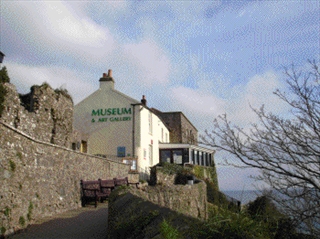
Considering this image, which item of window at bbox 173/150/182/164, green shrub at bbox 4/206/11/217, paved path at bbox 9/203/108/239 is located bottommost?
paved path at bbox 9/203/108/239

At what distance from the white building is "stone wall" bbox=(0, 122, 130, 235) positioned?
13.2 metres

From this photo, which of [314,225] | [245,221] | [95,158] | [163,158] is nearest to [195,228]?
[245,221]

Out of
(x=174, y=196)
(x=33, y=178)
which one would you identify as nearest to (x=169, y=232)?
(x=33, y=178)

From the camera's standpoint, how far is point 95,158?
1467cm

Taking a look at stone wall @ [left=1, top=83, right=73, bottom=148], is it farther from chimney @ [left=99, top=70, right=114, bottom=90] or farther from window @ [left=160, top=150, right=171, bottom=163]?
window @ [left=160, top=150, right=171, bottom=163]

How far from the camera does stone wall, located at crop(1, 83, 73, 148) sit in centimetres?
1132

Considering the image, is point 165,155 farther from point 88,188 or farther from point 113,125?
point 88,188

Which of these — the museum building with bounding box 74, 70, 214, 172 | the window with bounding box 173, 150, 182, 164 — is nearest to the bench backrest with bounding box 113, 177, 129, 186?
the museum building with bounding box 74, 70, 214, 172

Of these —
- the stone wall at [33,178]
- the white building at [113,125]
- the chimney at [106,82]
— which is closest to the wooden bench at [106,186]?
the stone wall at [33,178]

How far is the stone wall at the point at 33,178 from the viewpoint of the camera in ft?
22.7

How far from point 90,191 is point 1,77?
504cm

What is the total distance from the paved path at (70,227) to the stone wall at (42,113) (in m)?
3.77

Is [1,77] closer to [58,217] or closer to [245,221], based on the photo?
[58,217]

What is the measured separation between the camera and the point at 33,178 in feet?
27.9
